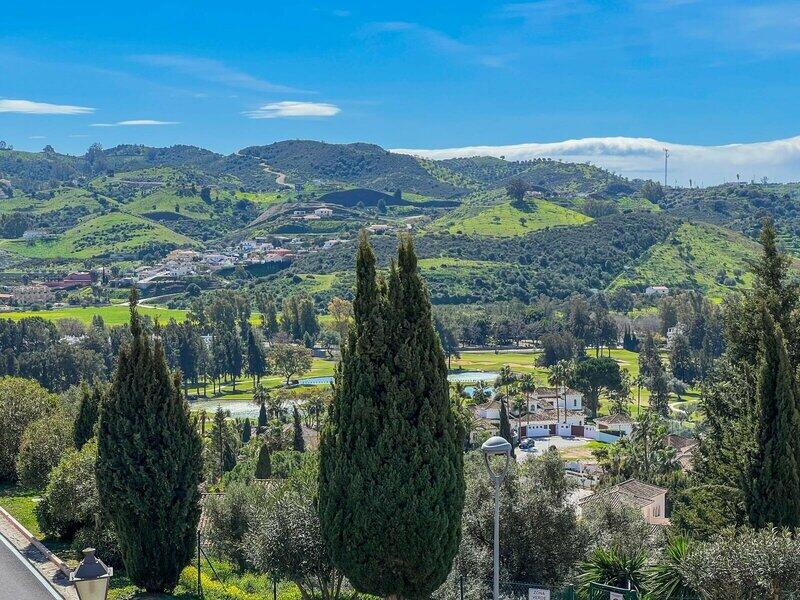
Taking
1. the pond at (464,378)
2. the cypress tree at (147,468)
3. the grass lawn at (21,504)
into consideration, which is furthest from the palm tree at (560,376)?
the cypress tree at (147,468)

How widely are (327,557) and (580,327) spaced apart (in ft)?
378

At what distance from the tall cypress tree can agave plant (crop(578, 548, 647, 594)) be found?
270 centimetres

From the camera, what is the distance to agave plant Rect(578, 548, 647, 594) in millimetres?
15234

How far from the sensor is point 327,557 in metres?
16.0

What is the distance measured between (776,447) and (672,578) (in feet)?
11.8

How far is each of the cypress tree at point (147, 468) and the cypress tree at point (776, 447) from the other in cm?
1063

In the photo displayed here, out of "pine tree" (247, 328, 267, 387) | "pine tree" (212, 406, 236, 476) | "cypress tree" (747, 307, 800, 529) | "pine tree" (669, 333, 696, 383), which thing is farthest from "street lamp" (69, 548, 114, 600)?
"pine tree" (669, 333, 696, 383)

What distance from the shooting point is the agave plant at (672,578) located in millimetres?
13789

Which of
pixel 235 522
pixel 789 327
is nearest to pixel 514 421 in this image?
pixel 235 522

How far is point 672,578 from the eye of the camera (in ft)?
45.8

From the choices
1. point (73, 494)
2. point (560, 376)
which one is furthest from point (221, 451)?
point (560, 376)

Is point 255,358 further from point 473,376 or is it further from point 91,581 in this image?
point 91,581

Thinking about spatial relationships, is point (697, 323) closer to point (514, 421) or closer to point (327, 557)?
point (514, 421)

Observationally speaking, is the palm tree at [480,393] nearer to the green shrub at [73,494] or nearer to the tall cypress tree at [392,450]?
the green shrub at [73,494]
